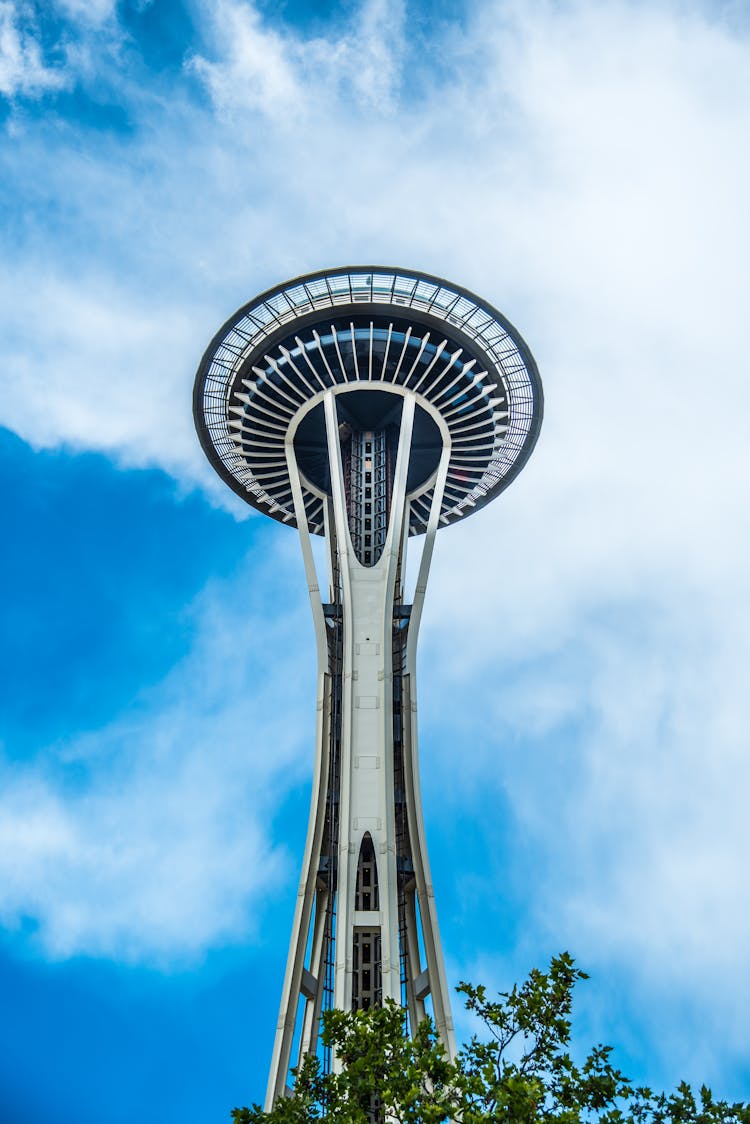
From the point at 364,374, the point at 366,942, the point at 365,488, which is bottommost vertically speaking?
the point at 366,942

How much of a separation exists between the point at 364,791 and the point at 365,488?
16.1m

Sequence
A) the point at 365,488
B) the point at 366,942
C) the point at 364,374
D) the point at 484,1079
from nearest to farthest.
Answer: the point at 484,1079
the point at 366,942
the point at 364,374
the point at 365,488

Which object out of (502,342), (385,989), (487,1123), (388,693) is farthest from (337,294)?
(487,1123)

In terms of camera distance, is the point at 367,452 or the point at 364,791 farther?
the point at 367,452

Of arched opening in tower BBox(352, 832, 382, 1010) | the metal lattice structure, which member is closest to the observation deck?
the metal lattice structure

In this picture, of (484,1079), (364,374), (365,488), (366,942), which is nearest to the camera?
(484,1079)

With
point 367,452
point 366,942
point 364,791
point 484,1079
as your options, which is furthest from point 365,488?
point 484,1079

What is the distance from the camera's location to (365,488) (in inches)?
1944

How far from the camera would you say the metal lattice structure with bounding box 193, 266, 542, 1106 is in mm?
38406

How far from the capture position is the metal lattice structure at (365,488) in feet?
126

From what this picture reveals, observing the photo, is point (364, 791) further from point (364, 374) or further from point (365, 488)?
point (364, 374)

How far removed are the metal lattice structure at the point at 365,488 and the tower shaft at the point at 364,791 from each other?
0.26 ft

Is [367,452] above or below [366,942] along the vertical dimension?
above

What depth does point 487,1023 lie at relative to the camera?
65.9 feet
